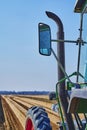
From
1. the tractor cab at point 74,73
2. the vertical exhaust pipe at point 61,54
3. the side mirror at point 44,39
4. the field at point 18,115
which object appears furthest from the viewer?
the field at point 18,115

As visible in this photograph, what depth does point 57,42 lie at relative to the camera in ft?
17.3

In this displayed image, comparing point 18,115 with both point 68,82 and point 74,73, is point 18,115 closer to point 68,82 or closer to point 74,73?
point 68,82

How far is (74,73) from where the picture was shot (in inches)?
190

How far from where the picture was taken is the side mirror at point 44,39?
15.3ft

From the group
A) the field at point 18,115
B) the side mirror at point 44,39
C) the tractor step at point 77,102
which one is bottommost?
the field at point 18,115

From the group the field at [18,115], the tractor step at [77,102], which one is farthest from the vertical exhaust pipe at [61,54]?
the field at [18,115]

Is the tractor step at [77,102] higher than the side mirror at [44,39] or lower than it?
lower

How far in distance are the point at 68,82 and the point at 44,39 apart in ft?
2.26

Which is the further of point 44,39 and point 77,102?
point 44,39

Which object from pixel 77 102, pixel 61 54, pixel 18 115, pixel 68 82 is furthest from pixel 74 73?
pixel 18 115

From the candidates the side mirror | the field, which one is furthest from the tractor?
the field

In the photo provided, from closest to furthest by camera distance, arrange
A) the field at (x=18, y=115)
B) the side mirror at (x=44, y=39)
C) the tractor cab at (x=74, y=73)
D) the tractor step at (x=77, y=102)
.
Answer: the tractor step at (x=77, y=102) < the tractor cab at (x=74, y=73) < the side mirror at (x=44, y=39) < the field at (x=18, y=115)

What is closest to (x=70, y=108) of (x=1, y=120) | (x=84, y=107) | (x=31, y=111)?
(x=84, y=107)

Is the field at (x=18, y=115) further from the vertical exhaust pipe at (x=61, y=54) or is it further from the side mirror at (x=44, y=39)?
the side mirror at (x=44, y=39)
